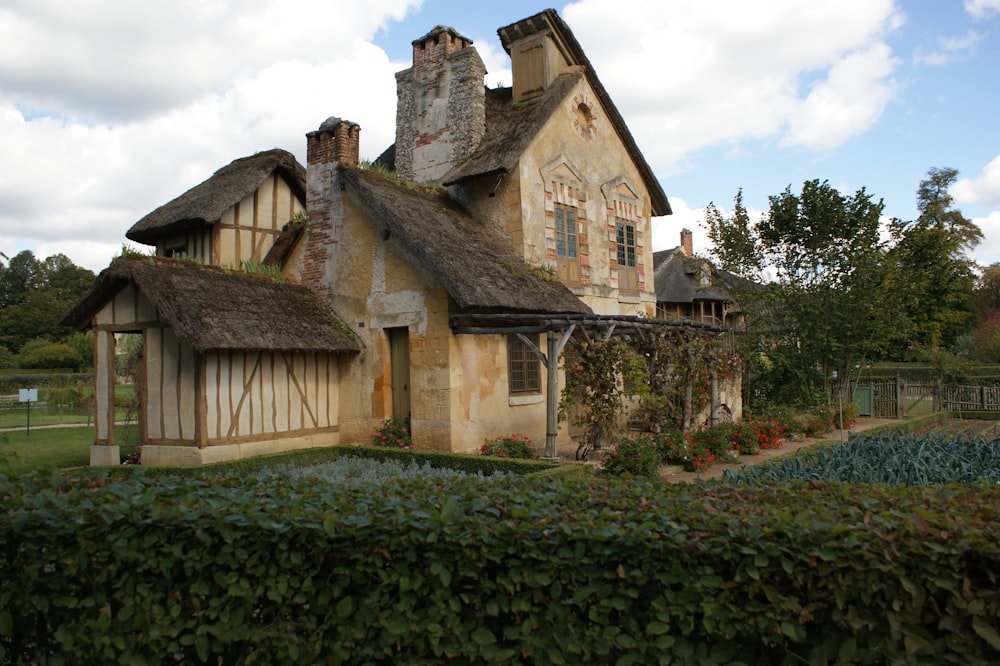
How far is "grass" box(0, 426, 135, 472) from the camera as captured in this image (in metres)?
13.8

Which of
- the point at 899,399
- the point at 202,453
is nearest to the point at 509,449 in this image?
the point at 202,453

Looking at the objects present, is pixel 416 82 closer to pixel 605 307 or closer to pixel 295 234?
pixel 295 234

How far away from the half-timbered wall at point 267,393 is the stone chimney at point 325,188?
1.89 metres

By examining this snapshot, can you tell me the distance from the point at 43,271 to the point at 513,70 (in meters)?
54.4

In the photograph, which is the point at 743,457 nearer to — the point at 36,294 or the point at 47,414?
the point at 47,414

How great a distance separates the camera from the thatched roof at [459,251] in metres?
12.2

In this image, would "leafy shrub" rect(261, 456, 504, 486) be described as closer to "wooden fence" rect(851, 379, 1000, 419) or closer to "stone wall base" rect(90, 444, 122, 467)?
"stone wall base" rect(90, 444, 122, 467)

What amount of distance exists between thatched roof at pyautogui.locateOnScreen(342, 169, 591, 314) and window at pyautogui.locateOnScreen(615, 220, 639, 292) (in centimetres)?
321

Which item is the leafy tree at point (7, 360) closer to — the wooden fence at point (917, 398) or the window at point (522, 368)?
the window at point (522, 368)

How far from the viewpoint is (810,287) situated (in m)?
18.8

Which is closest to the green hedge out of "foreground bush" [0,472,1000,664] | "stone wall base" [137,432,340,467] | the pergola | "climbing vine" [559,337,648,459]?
"stone wall base" [137,432,340,467]

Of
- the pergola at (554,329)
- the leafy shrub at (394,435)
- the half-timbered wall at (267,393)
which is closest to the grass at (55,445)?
the half-timbered wall at (267,393)

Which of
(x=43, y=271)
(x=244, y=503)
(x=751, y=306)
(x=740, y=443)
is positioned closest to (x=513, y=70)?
(x=751, y=306)

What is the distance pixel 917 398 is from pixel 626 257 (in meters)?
10.3
